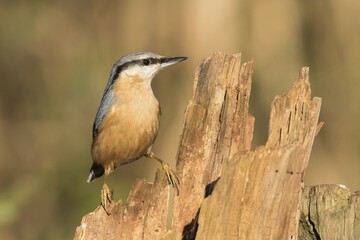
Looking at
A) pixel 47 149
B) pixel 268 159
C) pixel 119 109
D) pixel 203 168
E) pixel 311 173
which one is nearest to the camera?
pixel 268 159

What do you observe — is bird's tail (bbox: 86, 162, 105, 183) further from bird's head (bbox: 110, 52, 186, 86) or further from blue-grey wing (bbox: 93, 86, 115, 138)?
bird's head (bbox: 110, 52, 186, 86)

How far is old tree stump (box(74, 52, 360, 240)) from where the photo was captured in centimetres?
342

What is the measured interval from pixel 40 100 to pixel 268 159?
4250 millimetres

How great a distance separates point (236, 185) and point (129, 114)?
1.81 metres

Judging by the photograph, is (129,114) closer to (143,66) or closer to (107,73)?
(143,66)

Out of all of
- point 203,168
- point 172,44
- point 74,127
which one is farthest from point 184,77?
point 203,168

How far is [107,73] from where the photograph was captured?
711cm

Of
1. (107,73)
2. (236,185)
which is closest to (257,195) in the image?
(236,185)

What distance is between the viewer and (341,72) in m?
6.74

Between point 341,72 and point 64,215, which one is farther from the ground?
point 341,72

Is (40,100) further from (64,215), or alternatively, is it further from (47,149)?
(64,215)

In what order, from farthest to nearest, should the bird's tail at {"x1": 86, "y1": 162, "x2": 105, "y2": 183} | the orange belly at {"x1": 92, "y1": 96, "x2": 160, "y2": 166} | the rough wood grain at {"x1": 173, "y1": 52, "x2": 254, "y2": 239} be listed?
1. the bird's tail at {"x1": 86, "y1": 162, "x2": 105, "y2": 183}
2. the orange belly at {"x1": 92, "y1": 96, "x2": 160, "y2": 166}
3. the rough wood grain at {"x1": 173, "y1": 52, "x2": 254, "y2": 239}

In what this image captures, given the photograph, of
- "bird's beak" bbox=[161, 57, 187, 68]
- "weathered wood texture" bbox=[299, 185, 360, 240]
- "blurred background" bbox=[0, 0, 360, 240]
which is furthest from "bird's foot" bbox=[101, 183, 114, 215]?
"blurred background" bbox=[0, 0, 360, 240]

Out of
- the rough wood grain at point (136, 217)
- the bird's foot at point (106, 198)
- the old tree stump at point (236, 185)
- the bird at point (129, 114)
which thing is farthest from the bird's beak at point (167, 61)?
the rough wood grain at point (136, 217)
